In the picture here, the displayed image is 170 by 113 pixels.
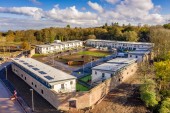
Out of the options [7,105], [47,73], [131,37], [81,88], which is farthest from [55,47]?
[7,105]

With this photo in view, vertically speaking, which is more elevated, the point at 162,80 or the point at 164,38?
the point at 164,38

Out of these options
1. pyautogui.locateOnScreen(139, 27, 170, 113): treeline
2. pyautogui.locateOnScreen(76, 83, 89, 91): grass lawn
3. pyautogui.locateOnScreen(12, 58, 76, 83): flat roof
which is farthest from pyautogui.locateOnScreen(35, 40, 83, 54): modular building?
pyautogui.locateOnScreen(139, 27, 170, 113): treeline

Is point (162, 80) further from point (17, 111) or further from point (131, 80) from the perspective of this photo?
point (17, 111)

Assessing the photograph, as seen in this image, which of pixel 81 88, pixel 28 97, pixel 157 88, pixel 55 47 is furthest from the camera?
pixel 55 47

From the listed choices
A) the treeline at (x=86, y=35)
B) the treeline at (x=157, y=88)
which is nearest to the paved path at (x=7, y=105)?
the treeline at (x=157, y=88)

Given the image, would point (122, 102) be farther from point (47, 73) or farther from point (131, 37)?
point (131, 37)

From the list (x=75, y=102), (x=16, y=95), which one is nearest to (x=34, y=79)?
(x=16, y=95)

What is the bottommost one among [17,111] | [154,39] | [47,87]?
[17,111]

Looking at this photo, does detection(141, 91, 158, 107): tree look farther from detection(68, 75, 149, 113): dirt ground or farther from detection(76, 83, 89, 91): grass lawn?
detection(76, 83, 89, 91): grass lawn
